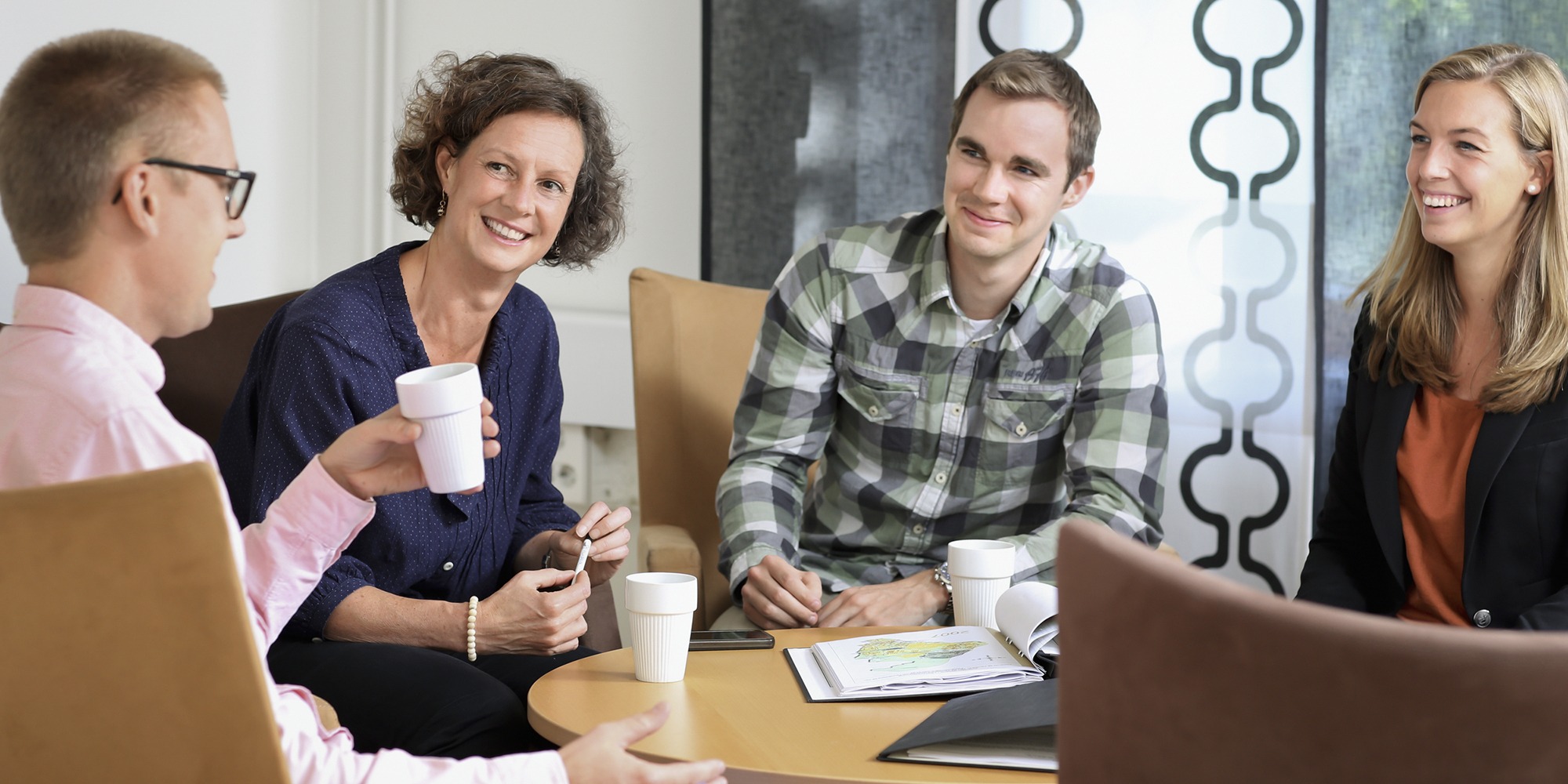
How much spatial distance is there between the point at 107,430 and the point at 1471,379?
1887 mm

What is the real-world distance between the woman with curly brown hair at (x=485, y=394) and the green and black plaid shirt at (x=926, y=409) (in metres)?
0.37

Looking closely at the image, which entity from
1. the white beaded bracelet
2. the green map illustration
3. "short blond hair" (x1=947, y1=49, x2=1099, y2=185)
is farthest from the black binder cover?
"short blond hair" (x1=947, y1=49, x2=1099, y2=185)

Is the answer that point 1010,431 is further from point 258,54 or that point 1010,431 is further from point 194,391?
point 258,54

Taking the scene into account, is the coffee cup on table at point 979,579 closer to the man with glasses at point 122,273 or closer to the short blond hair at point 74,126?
the man with glasses at point 122,273

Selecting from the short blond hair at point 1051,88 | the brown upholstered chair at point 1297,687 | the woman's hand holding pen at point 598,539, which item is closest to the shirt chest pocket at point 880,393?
the short blond hair at point 1051,88

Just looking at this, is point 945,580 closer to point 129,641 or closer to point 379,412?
point 379,412

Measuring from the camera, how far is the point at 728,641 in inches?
63.6

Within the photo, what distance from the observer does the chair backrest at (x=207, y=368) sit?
2.23 m

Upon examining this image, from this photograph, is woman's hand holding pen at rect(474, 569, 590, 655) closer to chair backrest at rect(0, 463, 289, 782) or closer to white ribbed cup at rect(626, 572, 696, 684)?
white ribbed cup at rect(626, 572, 696, 684)

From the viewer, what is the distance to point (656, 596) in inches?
56.3

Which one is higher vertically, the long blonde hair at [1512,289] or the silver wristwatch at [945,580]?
the long blonde hair at [1512,289]

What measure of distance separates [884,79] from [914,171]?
0.22 m

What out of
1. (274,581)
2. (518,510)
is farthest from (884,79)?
(274,581)

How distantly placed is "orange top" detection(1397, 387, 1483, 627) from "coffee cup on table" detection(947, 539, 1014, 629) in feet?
2.41
